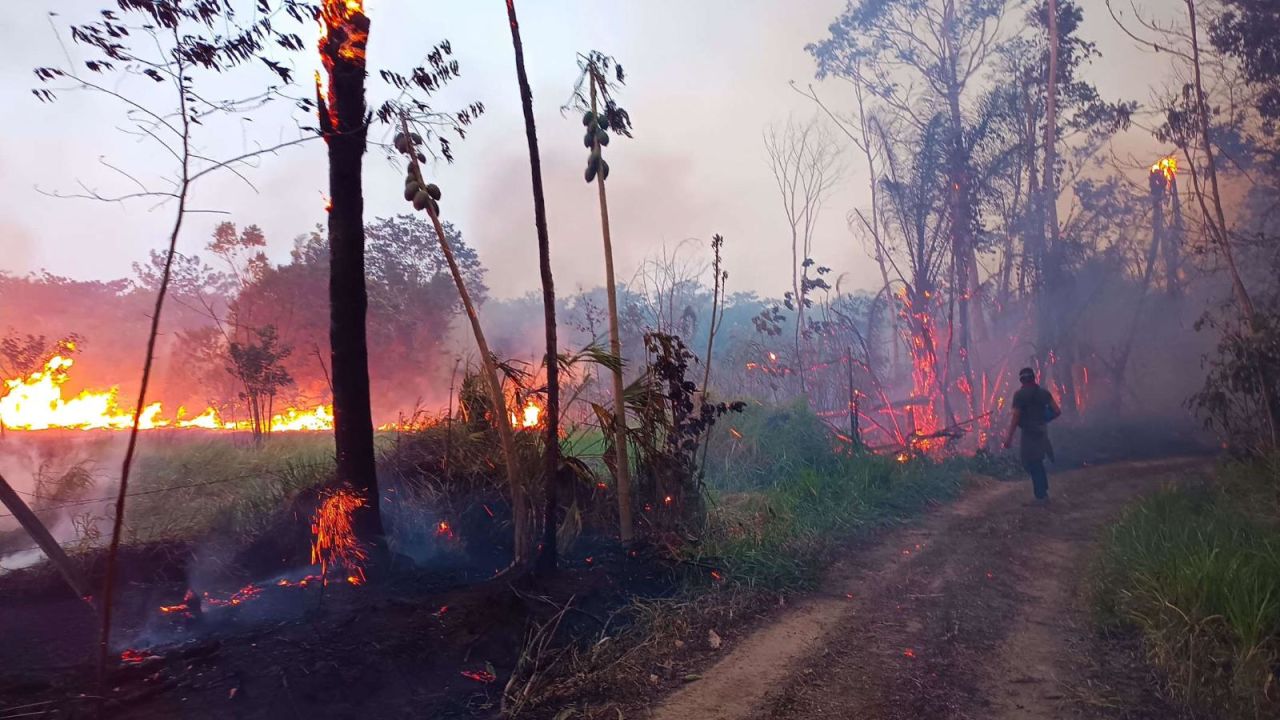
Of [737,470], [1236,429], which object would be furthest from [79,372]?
[1236,429]

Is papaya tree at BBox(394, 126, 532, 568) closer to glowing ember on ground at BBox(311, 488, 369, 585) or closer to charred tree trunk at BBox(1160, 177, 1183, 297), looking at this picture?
glowing ember on ground at BBox(311, 488, 369, 585)

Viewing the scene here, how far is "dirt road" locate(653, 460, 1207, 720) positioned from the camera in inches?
165

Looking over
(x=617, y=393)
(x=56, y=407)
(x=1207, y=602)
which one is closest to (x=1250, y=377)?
(x=1207, y=602)

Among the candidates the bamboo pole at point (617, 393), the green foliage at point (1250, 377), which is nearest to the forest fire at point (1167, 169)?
the green foliage at point (1250, 377)

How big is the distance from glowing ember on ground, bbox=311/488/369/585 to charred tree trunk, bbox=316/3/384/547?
0.43 ft

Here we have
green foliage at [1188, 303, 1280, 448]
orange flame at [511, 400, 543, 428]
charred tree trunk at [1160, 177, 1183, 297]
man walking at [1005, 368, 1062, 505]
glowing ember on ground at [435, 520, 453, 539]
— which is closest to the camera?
orange flame at [511, 400, 543, 428]

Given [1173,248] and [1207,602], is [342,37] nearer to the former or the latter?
[1207,602]

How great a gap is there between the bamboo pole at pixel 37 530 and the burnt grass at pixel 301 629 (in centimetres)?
55

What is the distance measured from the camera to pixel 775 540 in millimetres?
7270

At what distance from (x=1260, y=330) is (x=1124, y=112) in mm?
8600

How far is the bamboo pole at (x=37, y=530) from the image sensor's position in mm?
3945

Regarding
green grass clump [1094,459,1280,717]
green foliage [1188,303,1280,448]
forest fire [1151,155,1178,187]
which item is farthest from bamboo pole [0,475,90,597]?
forest fire [1151,155,1178,187]

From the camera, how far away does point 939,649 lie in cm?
500

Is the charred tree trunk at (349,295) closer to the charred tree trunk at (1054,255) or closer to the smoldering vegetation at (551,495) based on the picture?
the smoldering vegetation at (551,495)
